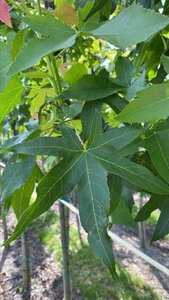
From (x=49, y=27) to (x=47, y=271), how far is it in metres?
1.91

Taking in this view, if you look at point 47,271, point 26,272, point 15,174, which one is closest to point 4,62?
point 15,174

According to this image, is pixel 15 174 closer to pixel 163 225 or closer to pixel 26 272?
pixel 163 225

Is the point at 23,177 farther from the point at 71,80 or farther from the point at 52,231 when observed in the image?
the point at 52,231

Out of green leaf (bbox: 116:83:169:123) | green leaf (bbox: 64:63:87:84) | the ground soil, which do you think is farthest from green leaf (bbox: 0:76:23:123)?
the ground soil

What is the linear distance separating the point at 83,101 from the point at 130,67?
8 centimetres

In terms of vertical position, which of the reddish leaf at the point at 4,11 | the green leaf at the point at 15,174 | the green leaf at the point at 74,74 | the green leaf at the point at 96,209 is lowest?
the green leaf at the point at 96,209

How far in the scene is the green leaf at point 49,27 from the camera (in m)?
0.33

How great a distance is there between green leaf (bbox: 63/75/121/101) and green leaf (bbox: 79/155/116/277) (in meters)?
0.08

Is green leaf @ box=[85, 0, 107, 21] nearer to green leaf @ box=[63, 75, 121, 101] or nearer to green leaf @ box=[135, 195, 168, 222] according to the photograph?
green leaf @ box=[63, 75, 121, 101]

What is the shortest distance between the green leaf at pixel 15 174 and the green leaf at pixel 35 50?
0.52 feet

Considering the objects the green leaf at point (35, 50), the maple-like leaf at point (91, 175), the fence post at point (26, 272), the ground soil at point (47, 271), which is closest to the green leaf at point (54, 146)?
the maple-like leaf at point (91, 175)

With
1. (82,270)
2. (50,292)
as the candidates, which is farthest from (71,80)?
(82,270)

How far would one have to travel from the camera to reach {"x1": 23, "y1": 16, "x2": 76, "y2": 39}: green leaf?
329 mm

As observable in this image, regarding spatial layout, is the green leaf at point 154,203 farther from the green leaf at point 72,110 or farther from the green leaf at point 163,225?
the green leaf at point 72,110
